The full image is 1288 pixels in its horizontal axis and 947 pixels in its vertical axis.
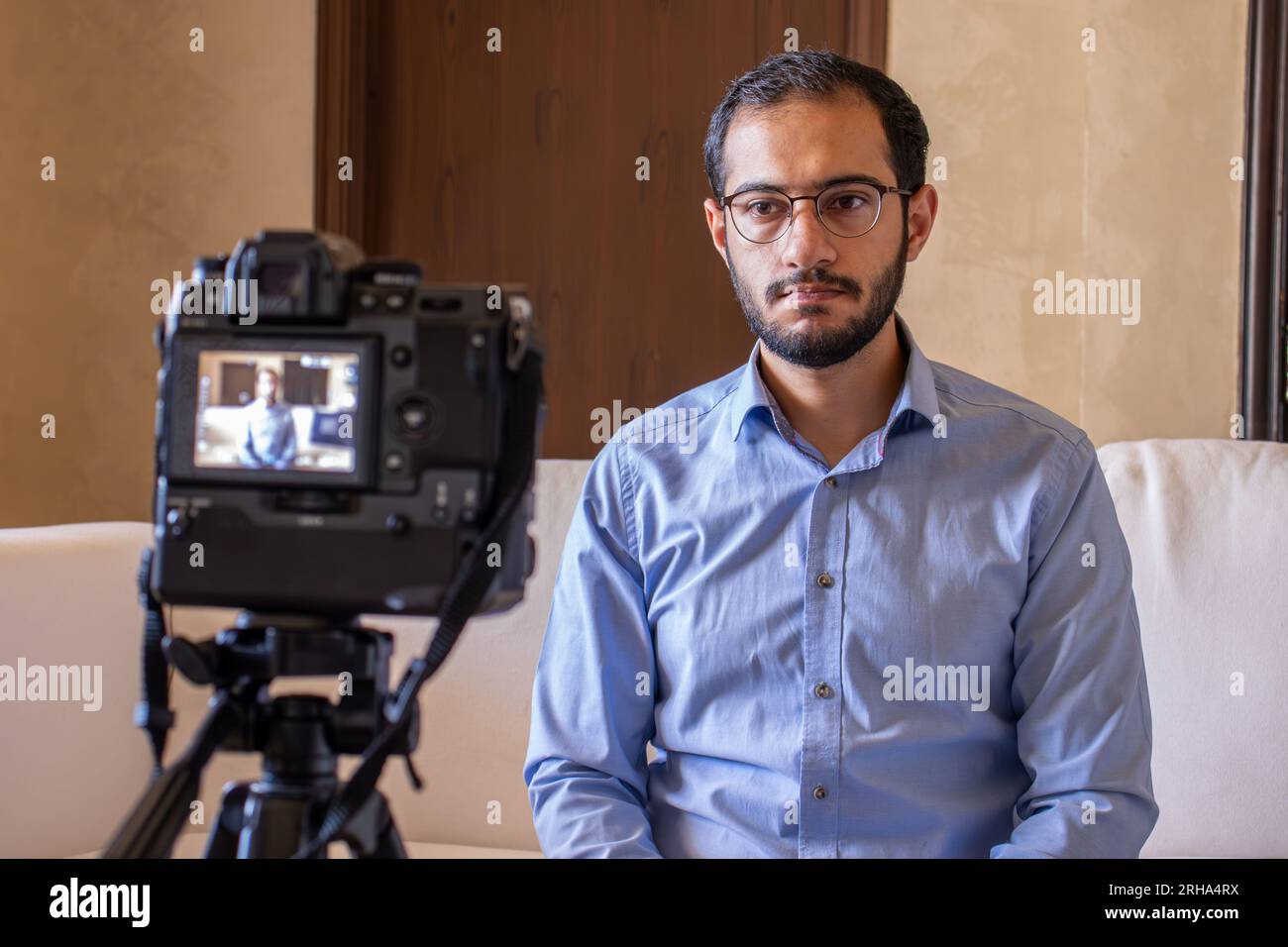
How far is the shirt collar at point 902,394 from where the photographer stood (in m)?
1.19

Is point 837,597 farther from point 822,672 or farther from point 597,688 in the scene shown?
point 597,688

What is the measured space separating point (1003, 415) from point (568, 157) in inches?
56.7

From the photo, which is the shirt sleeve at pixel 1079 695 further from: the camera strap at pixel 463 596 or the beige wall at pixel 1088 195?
the beige wall at pixel 1088 195

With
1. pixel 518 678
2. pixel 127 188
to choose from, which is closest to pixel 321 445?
pixel 518 678

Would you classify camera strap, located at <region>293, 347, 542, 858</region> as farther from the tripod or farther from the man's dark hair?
the man's dark hair

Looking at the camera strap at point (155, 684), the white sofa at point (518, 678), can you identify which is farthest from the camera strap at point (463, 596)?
the white sofa at point (518, 678)

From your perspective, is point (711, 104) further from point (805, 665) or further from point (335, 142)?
point (805, 665)

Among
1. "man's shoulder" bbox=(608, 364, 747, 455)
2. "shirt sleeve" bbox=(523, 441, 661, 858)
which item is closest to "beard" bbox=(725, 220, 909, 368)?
"man's shoulder" bbox=(608, 364, 747, 455)

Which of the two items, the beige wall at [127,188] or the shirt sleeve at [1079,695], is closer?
the shirt sleeve at [1079,695]

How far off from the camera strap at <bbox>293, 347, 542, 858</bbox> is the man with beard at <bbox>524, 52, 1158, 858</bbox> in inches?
20.0

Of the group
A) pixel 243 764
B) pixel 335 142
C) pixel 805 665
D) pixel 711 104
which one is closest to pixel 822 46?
pixel 711 104

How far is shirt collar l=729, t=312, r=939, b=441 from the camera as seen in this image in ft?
3.91

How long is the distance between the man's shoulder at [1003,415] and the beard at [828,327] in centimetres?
12

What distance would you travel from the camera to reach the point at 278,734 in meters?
0.70
